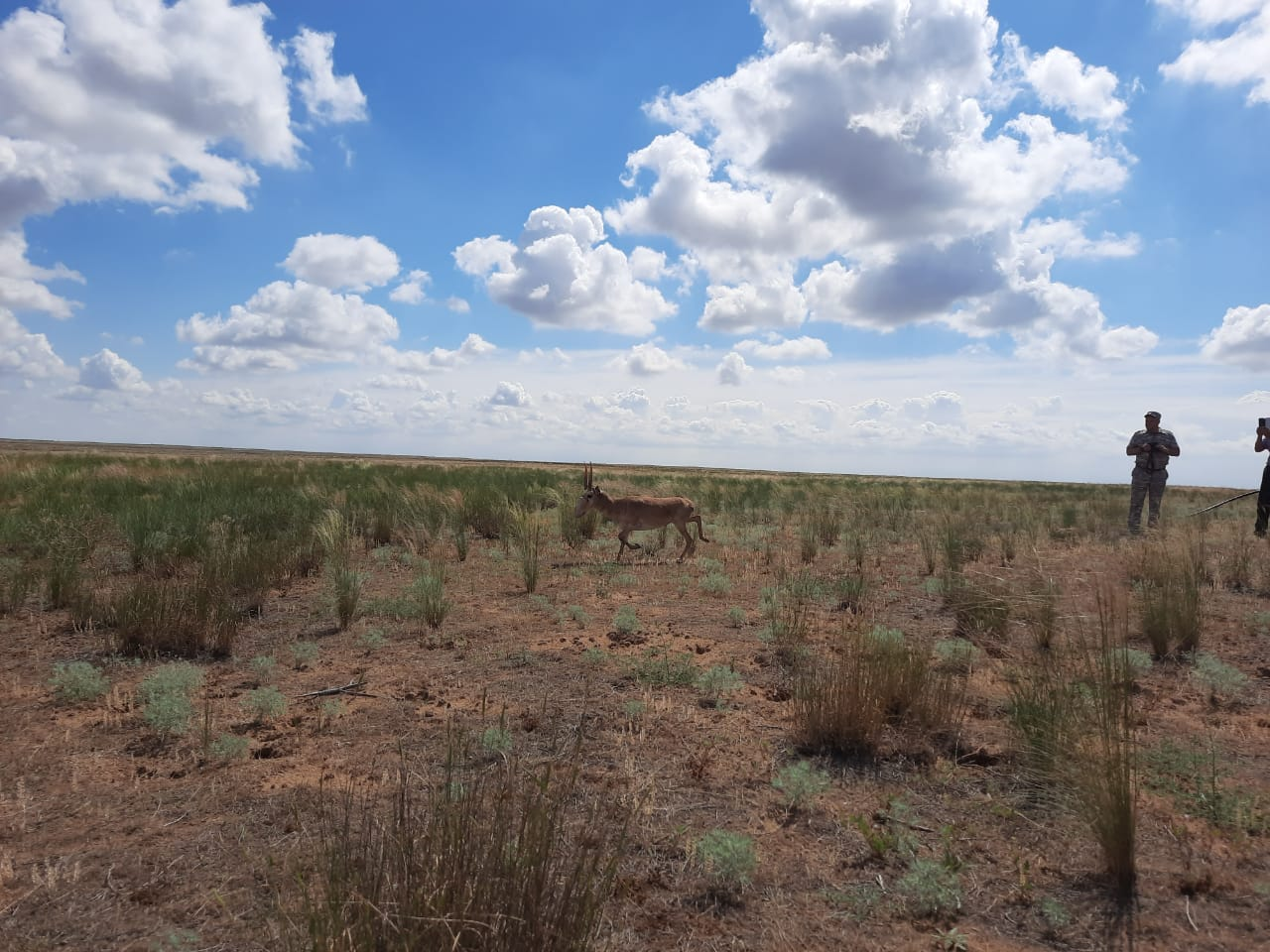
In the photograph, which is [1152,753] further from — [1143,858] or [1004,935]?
[1004,935]

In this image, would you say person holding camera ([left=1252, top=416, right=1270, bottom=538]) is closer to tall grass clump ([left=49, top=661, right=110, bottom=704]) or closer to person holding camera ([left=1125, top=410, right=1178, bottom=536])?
person holding camera ([left=1125, top=410, right=1178, bottom=536])

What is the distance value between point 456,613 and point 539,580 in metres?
2.23

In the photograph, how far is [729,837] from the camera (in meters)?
3.19

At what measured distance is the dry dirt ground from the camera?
9.12 feet

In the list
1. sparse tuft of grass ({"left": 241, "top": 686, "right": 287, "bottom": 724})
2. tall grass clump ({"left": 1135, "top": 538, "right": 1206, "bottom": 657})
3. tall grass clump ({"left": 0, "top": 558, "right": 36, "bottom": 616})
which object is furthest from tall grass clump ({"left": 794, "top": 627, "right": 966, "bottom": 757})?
tall grass clump ({"left": 0, "top": 558, "right": 36, "bottom": 616})

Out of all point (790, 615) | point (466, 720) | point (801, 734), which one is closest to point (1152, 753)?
point (801, 734)

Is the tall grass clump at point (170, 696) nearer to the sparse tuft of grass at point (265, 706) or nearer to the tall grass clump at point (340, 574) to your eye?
the sparse tuft of grass at point (265, 706)

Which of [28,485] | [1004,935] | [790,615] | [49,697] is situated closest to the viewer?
[1004,935]

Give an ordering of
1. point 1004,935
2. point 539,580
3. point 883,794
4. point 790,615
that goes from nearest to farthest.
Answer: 1. point 1004,935
2. point 883,794
3. point 790,615
4. point 539,580

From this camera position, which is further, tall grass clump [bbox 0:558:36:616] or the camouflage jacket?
the camouflage jacket

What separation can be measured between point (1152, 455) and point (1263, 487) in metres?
1.77

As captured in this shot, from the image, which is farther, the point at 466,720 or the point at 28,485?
the point at 28,485

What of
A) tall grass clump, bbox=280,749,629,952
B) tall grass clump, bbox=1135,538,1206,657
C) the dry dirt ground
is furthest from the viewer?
tall grass clump, bbox=1135,538,1206,657

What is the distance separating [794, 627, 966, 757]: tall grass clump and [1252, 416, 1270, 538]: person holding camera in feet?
36.4
